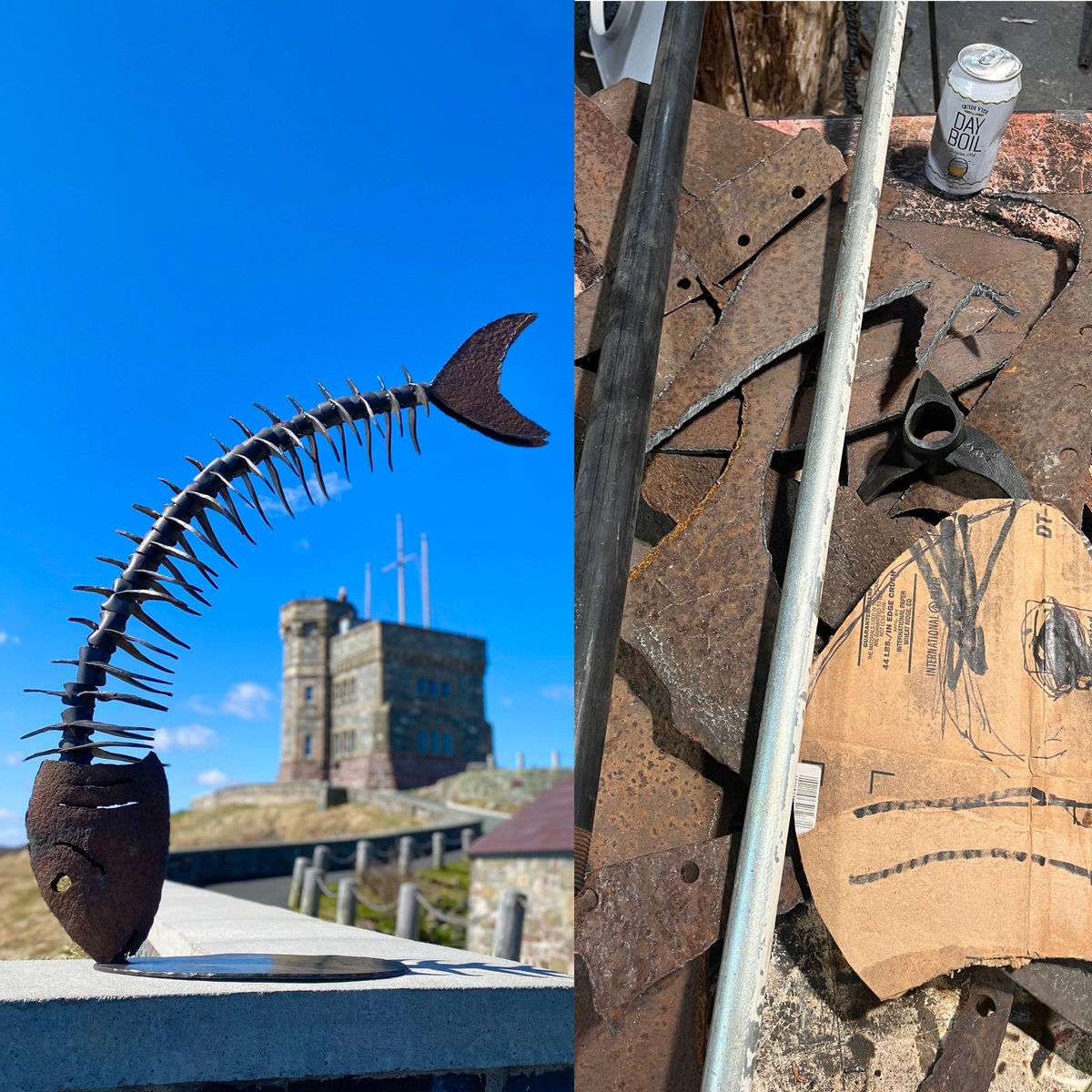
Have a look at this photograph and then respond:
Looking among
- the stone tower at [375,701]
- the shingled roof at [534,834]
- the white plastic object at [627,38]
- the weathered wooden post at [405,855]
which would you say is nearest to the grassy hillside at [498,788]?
the stone tower at [375,701]

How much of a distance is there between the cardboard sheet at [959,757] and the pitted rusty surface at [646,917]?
18 centimetres

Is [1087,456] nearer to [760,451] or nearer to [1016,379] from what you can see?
[1016,379]

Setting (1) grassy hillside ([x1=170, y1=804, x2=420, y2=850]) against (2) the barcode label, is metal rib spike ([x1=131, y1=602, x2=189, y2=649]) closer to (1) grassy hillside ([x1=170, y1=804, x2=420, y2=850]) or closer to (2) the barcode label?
(2) the barcode label

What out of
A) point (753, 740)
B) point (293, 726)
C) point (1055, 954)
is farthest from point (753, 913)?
point (293, 726)

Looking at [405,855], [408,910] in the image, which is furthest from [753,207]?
[405,855]

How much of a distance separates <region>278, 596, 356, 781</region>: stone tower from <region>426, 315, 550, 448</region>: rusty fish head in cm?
2826

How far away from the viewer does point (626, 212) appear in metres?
2.02

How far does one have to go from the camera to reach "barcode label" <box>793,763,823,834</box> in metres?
1.52

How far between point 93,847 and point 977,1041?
4.96ft

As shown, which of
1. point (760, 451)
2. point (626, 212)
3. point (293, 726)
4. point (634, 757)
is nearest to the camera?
point (634, 757)

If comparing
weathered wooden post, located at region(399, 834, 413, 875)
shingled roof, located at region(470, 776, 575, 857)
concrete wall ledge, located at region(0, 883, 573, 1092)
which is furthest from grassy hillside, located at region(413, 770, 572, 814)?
concrete wall ledge, located at region(0, 883, 573, 1092)

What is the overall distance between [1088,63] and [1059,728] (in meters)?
2.10

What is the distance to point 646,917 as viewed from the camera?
4.99 ft

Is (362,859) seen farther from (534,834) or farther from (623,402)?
(623,402)
